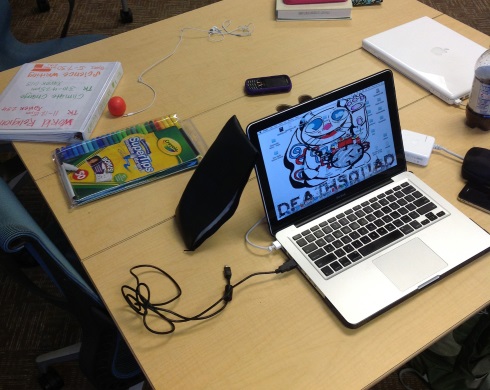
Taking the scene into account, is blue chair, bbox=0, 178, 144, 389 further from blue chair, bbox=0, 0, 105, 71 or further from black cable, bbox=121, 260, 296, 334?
blue chair, bbox=0, 0, 105, 71

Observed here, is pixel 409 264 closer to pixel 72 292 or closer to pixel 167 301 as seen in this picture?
pixel 167 301

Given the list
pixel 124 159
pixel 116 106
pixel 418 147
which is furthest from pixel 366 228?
pixel 116 106

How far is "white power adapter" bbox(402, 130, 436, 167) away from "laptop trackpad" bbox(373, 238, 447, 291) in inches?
9.4

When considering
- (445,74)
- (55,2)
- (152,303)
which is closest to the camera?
(152,303)

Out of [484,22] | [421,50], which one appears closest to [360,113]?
[421,50]

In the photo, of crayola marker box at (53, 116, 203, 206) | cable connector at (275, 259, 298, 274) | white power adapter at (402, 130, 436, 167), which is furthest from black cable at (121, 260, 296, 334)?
white power adapter at (402, 130, 436, 167)

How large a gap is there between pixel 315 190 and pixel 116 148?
484 millimetres

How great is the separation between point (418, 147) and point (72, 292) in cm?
80

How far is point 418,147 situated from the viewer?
1.12m

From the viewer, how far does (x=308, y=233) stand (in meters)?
0.96

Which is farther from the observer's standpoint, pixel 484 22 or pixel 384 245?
pixel 484 22

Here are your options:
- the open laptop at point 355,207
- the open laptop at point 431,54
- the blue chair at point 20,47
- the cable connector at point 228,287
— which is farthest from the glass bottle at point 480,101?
the blue chair at point 20,47

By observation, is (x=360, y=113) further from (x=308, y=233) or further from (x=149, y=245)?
(x=149, y=245)

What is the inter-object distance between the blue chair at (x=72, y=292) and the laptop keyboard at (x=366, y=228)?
435 mm
